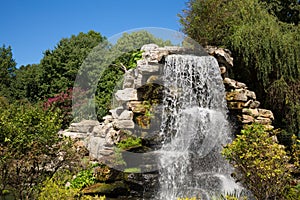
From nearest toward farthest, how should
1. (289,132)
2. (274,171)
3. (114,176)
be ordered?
(274,171) < (114,176) < (289,132)

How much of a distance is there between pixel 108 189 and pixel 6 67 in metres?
19.1

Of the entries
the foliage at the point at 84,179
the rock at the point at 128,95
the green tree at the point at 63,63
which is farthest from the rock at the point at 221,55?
the green tree at the point at 63,63

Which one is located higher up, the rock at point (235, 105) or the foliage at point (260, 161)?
the rock at point (235, 105)

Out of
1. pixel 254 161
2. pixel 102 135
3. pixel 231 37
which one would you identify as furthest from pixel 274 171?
pixel 231 37

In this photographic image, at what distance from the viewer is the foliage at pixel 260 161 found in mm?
4133

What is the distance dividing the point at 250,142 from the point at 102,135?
18.8 ft

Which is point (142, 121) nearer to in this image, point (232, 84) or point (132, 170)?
point (132, 170)

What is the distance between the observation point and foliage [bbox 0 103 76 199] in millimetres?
4340

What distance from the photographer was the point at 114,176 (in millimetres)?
7840

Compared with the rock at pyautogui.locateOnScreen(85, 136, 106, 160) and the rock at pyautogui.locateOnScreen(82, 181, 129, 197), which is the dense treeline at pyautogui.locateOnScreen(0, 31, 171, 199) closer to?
the rock at pyautogui.locateOnScreen(82, 181, 129, 197)

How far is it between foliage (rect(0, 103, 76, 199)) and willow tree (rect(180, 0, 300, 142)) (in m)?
6.97

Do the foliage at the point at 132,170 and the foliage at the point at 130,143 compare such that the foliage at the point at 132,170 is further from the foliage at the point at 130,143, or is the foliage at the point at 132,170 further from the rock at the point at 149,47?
the rock at the point at 149,47

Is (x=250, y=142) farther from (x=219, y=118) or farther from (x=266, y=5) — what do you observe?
(x=266, y=5)

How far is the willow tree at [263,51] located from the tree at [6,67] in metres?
15.6
